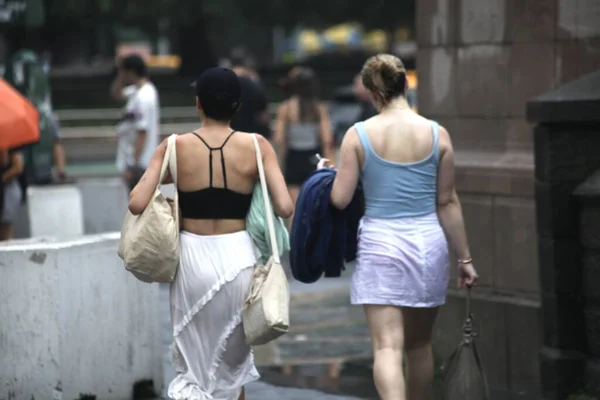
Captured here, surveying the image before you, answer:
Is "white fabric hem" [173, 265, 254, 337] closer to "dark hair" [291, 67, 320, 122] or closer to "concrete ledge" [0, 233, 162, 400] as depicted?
"concrete ledge" [0, 233, 162, 400]

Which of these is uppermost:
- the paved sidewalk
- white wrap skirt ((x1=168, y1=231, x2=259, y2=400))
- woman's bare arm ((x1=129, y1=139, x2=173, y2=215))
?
woman's bare arm ((x1=129, y1=139, x2=173, y2=215))

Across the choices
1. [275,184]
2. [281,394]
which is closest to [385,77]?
[275,184]

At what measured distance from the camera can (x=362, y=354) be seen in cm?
959

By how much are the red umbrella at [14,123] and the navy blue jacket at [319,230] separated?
4405 mm

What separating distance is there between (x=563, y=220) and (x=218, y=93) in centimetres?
195

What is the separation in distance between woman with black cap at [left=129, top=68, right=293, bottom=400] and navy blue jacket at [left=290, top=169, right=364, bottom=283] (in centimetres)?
23

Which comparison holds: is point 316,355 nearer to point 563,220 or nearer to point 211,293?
point 563,220

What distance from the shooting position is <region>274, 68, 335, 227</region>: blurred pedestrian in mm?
13172

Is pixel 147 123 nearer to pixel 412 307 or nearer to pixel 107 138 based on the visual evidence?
pixel 412 307

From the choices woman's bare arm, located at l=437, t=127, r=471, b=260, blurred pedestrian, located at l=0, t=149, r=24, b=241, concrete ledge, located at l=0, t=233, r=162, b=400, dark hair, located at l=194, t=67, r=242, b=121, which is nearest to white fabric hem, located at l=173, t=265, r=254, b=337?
dark hair, located at l=194, t=67, r=242, b=121

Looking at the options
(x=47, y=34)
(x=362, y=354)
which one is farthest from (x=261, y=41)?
(x=362, y=354)

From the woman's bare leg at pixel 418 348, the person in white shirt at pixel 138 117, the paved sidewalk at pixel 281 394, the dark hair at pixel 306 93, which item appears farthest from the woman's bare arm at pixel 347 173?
the dark hair at pixel 306 93

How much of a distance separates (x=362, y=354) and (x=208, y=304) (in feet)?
11.6

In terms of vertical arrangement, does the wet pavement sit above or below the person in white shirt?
below
